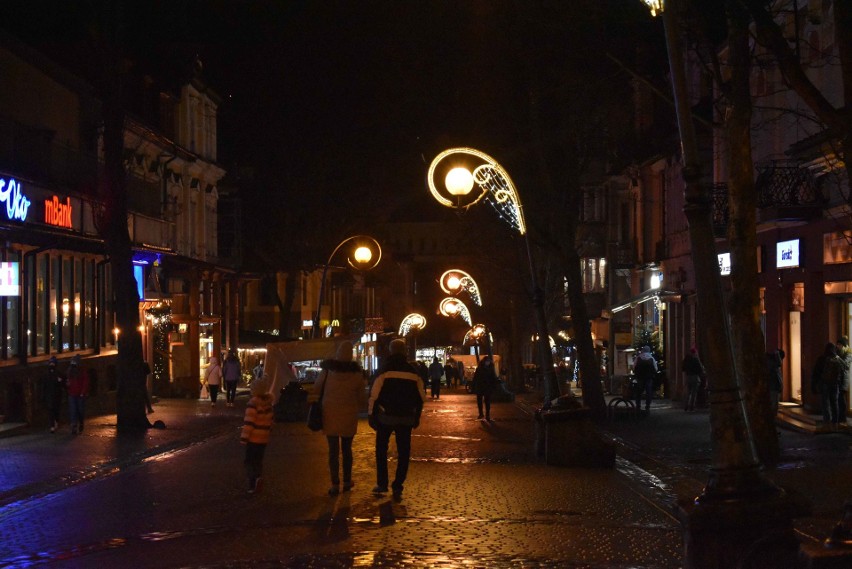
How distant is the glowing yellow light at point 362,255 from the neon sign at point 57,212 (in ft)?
50.5

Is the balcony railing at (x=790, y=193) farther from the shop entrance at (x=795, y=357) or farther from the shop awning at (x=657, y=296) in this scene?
the shop awning at (x=657, y=296)

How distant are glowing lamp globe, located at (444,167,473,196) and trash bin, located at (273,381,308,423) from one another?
1232 centimetres

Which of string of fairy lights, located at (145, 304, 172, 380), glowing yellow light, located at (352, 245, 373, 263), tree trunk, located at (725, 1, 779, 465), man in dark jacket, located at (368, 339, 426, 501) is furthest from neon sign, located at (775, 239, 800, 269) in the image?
string of fairy lights, located at (145, 304, 172, 380)

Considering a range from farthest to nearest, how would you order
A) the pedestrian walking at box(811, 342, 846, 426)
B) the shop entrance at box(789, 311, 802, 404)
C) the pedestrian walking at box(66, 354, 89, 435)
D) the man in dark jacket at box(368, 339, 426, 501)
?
1. the shop entrance at box(789, 311, 802, 404)
2. the pedestrian walking at box(66, 354, 89, 435)
3. the pedestrian walking at box(811, 342, 846, 426)
4. the man in dark jacket at box(368, 339, 426, 501)

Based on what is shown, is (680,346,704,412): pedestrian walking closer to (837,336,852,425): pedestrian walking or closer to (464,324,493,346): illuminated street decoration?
(837,336,852,425): pedestrian walking

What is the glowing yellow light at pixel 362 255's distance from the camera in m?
42.6

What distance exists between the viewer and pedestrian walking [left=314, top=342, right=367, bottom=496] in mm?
14773

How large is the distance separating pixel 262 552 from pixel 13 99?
20064 millimetres

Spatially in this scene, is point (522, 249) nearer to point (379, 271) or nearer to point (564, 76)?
point (564, 76)

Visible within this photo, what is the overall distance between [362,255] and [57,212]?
1648 cm

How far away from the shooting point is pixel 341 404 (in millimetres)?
14789

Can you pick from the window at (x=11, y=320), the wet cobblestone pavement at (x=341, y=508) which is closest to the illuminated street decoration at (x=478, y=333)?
the window at (x=11, y=320)

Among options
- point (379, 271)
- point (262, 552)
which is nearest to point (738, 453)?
point (262, 552)

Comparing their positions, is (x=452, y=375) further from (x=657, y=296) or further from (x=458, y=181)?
(x=458, y=181)
